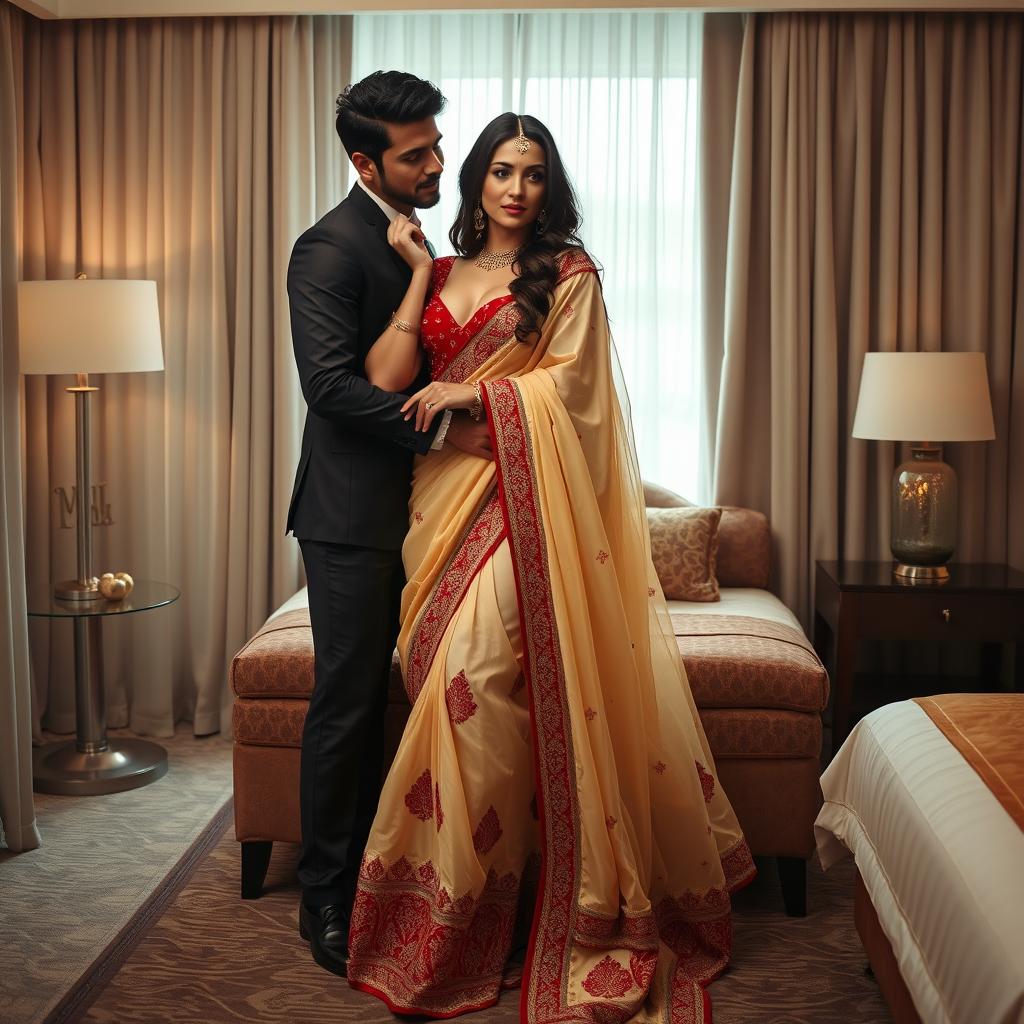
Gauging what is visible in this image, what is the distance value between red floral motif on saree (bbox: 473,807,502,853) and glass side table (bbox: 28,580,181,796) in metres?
1.65

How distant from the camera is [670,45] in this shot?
161 inches

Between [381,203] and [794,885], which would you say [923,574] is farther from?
[381,203]

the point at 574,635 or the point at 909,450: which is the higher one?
the point at 909,450

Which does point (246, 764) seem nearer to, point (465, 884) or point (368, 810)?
point (368, 810)

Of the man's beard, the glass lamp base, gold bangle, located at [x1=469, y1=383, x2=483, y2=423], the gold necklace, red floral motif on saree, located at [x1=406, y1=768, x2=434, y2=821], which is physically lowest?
red floral motif on saree, located at [x1=406, y1=768, x2=434, y2=821]

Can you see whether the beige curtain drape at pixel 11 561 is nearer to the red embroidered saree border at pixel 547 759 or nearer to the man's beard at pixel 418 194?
the man's beard at pixel 418 194

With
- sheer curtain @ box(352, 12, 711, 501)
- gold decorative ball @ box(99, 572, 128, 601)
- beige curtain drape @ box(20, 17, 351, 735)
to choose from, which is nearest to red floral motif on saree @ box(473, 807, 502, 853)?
gold decorative ball @ box(99, 572, 128, 601)

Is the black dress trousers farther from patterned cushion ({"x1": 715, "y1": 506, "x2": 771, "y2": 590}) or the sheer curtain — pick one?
the sheer curtain

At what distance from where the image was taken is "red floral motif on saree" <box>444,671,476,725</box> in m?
2.38

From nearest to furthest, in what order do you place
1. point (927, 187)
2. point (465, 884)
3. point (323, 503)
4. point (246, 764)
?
point (465, 884), point (323, 503), point (246, 764), point (927, 187)

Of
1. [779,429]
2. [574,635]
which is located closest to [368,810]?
[574,635]

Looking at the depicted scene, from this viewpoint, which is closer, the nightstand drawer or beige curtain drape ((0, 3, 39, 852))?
beige curtain drape ((0, 3, 39, 852))

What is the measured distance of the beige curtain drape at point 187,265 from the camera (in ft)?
13.3

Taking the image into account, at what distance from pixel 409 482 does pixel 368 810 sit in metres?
0.76
